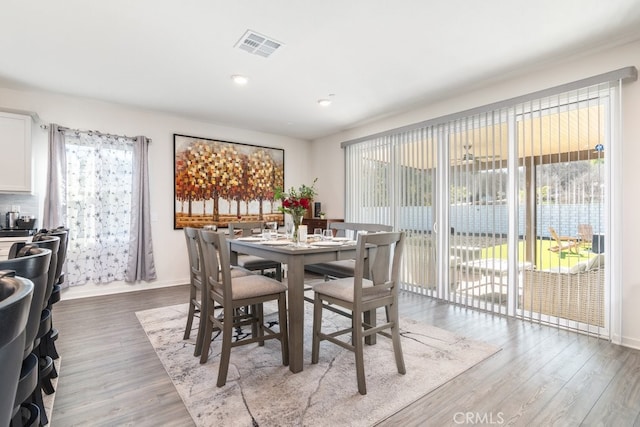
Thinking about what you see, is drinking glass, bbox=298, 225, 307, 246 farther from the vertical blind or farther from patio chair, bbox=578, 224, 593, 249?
patio chair, bbox=578, 224, 593, 249

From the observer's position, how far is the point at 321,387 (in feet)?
6.74

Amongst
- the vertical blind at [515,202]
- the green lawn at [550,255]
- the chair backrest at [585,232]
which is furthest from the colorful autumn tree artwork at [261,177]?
the chair backrest at [585,232]

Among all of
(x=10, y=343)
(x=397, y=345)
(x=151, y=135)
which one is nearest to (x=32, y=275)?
(x=10, y=343)

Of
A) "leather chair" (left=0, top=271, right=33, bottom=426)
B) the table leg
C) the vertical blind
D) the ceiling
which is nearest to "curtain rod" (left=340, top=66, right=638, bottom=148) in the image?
the vertical blind

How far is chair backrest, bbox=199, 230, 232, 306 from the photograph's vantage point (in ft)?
6.93

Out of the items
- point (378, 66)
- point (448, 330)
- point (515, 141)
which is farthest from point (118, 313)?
point (515, 141)

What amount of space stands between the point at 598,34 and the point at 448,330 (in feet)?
9.36

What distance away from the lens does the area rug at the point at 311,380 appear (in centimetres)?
179

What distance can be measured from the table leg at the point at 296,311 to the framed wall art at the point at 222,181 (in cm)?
336

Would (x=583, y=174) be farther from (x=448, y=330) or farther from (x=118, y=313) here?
(x=118, y=313)

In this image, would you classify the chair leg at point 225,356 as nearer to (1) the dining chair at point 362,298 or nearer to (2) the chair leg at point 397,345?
(1) the dining chair at point 362,298

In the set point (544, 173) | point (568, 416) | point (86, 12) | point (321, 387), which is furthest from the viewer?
point (544, 173)

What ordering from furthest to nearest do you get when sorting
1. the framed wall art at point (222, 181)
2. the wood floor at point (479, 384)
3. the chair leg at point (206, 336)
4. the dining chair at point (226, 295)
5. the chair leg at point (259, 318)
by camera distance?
1. the framed wall art at point (222, 181)
2. the chair leg at point (259, 318)
3. the chair leg at point (206, 336)
4. the dining chair at point (226, 295)
5. the wood floor at point (479, 384)

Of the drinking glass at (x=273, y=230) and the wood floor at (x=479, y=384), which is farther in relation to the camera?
the drinking glass at (x=273, y=230)
